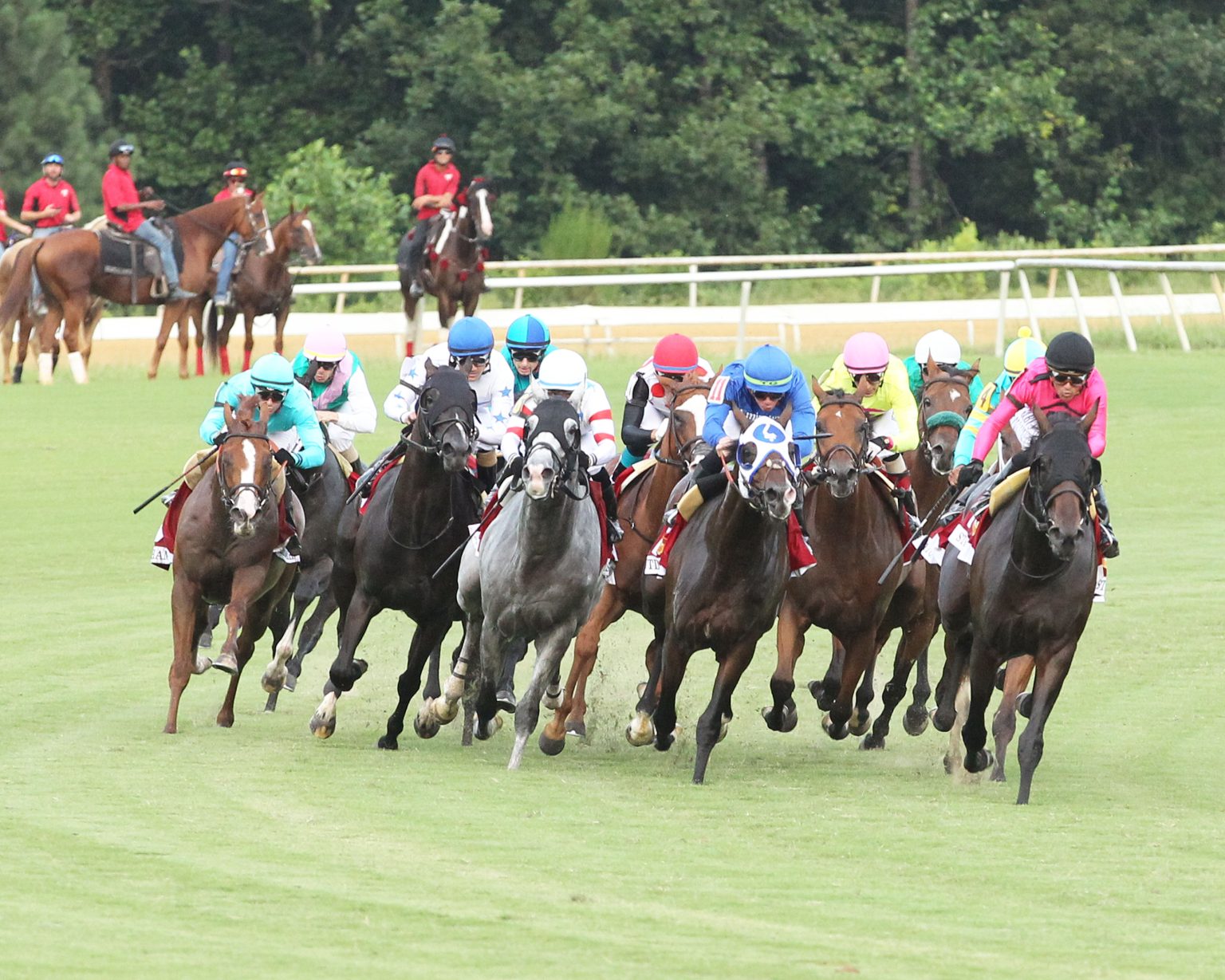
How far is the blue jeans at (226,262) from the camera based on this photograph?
26062 millimetres

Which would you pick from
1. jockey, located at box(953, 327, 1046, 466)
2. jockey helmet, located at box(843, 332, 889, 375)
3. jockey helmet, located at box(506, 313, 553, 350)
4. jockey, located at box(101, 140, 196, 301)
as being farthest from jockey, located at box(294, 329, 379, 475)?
jockey, located at box(101, 140, 196, 301)

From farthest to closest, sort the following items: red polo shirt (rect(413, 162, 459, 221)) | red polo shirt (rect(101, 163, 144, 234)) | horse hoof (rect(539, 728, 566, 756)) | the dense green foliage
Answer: the dense green foliage < red polo shirt (rect(413, 162, 459, 221)) < red polo shirt (rect(101, 163, 144, 234)) < horse hoof (rect(539, 728, 566, 756))

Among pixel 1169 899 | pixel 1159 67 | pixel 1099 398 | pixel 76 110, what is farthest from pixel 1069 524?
pixel 1159 67

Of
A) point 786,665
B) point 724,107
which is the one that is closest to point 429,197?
point 724,107

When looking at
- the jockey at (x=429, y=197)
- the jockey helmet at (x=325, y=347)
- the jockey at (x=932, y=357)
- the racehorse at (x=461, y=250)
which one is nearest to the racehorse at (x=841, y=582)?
the jockey at (x=932, y=357)

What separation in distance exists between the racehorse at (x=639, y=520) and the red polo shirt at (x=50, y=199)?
16881 millimetres

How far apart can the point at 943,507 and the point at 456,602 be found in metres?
2.41

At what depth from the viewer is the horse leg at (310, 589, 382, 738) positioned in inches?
438

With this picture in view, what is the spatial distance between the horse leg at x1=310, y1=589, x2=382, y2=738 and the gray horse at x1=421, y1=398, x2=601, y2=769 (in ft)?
2.21

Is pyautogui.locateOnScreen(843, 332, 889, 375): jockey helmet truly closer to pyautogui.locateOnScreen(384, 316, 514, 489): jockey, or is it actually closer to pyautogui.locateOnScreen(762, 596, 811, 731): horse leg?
pyautogui.locateOnScreen(762, 596, 811, 731): horse leg

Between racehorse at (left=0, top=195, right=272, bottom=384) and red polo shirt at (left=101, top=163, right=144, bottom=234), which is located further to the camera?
red polo shirt at (left=101, top=163, right=144, bottom=234)

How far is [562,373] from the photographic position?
10.7 metres

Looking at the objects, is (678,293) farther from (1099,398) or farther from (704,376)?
(1099,398)

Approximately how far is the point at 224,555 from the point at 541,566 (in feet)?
5.71
